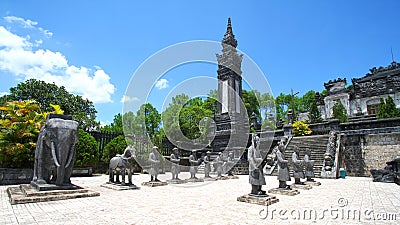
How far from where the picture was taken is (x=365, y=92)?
109 feet

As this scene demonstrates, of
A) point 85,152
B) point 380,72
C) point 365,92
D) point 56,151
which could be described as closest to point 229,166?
point 85,152

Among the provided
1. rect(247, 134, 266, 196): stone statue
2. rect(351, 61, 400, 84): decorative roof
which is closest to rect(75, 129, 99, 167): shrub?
rect(247, 134, 266, 196): stone statue

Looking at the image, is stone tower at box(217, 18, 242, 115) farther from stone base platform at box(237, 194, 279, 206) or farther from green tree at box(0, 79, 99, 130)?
stone base platform at box(237, 194, 279, 206)

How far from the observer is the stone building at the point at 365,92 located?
31000 millimetres

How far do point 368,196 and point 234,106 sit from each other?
16980mm

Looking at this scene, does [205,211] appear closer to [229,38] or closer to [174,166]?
[174,166]

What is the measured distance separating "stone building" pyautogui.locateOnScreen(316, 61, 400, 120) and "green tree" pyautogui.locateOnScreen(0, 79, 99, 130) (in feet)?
106

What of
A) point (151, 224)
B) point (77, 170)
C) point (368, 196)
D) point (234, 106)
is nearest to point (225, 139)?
point (234, 106)

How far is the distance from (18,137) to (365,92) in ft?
124

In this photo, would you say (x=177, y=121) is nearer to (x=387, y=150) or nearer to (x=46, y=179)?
(x=387, y=150)

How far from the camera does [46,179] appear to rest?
798 cm

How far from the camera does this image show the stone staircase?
51.5 feet

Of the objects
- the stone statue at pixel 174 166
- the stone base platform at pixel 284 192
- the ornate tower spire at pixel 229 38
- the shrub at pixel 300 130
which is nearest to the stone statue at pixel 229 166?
the stone statue at pixel 174 166

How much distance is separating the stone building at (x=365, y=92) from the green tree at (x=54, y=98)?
32.3m
